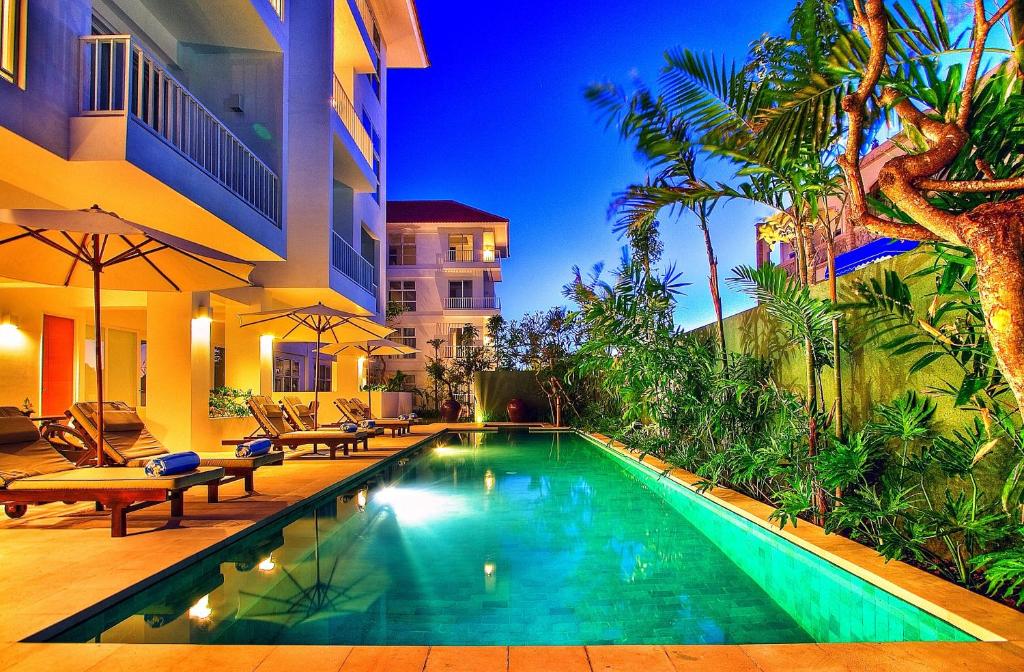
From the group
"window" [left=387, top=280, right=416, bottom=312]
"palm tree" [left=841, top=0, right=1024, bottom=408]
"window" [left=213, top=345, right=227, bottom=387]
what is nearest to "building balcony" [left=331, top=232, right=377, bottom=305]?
"window" [left=213, top=345, right=227, bottom=387]

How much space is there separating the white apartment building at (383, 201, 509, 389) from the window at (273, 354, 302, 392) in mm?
6196

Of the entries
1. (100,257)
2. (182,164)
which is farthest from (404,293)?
(100,257)

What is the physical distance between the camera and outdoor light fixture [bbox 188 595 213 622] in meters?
3.57

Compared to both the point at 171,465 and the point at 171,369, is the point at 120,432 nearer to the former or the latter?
the point at 171,369

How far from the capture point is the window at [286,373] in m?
22.7

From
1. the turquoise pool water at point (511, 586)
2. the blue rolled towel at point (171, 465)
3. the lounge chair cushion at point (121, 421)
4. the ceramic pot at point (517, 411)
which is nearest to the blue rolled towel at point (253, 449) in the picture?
the turquoise pool water at point (511, 586)

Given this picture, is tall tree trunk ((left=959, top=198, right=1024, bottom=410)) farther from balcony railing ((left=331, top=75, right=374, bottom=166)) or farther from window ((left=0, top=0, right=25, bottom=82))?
balcony railing ((left=331, top=75, right=374, bottom=166))

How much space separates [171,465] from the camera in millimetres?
5172

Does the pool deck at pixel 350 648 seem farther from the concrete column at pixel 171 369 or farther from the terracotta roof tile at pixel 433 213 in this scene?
the terracotta roof tile at pixel 433 213

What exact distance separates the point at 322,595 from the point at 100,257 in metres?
3.64

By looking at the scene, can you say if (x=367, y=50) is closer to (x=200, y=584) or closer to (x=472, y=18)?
(x=200, y=584)

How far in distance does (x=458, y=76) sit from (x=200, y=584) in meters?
70.1

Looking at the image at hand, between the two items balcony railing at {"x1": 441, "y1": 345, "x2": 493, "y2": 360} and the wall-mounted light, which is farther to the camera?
balcony railing at {"x1": 441, "y1": 345, "x2": 493, "y2": 360}

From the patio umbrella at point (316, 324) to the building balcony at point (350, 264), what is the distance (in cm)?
107
